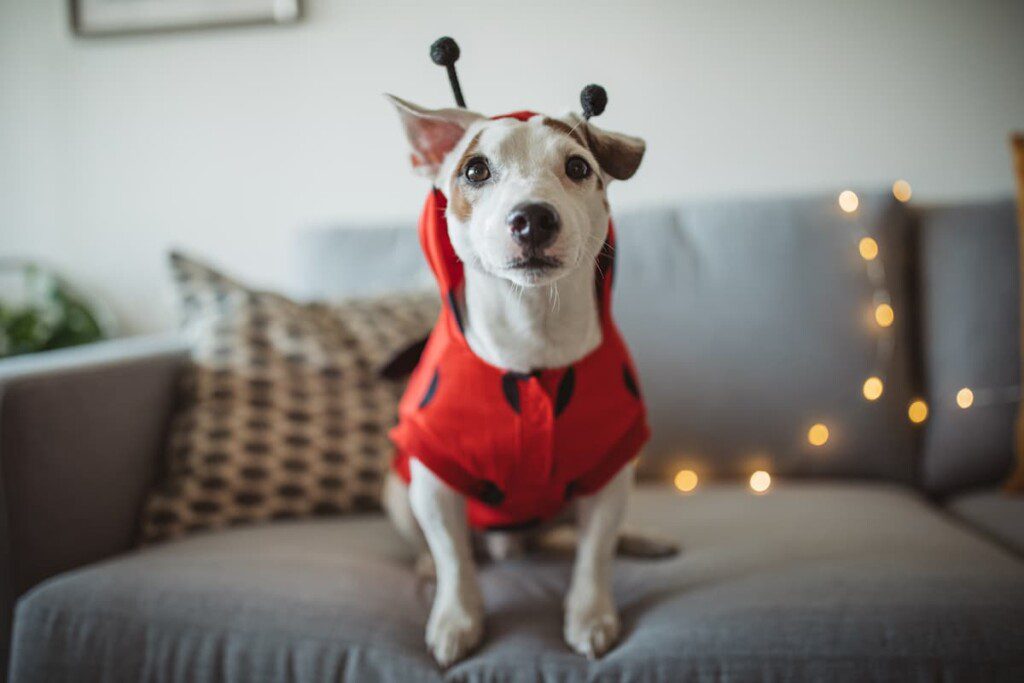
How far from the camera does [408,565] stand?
116 centimetres

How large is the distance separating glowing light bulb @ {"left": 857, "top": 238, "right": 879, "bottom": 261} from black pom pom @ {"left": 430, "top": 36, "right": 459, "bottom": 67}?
42.3 inches

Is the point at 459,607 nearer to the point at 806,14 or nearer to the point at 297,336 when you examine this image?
the point at 297,336

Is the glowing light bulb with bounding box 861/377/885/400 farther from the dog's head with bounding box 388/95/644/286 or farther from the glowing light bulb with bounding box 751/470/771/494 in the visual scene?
the dog's head with bounding box 388/95/644/286

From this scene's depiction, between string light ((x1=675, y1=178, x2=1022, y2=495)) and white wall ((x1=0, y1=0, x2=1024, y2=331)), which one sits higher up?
white wall ((x1=0, y1=0, x2=1024, y2=331))

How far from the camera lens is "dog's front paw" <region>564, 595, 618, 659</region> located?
87cm

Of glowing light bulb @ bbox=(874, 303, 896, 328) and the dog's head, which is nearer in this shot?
the dog's head

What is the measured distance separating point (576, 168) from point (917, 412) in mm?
1103

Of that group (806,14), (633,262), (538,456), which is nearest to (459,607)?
(538,456)

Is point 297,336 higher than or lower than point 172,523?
higher

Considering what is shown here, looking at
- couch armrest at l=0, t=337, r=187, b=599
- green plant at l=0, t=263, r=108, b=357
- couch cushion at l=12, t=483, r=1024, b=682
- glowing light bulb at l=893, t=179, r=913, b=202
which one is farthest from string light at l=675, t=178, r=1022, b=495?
green plant at l=0, t=263, r=108, b=357

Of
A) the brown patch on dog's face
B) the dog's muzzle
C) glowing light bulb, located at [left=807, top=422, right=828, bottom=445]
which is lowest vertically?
glowing light bulb, located at [left=807, top=422, right=828, bottom=445]

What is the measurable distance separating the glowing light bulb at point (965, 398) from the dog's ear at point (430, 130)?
1.23 metres

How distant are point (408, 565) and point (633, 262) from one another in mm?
843

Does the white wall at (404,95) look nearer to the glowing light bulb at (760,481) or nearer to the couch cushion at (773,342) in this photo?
the couch cushion at (773,342)
